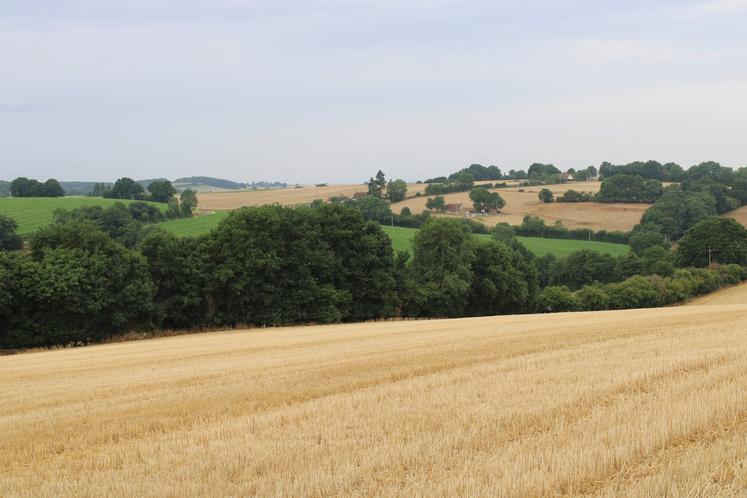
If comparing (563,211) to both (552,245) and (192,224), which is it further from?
(192,224)

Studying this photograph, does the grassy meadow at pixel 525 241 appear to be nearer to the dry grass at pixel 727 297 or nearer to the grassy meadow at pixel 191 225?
the grassy meadow at pixel 191 225

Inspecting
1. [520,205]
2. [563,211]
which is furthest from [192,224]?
[563,211]

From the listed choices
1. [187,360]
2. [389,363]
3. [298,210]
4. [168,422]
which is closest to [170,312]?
[298,210]

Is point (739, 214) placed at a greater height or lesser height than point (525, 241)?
greater

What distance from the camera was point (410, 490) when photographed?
21.8ft

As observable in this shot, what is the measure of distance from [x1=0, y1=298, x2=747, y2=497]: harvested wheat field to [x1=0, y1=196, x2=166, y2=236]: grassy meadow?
10367 cm

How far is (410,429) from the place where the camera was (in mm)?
9172

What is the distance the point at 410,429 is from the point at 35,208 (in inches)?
5198

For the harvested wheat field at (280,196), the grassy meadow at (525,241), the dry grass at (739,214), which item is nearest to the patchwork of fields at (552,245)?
the grassy meadow at (525,241)

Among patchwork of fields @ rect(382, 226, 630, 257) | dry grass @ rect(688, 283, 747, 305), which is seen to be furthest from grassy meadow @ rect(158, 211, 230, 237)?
dry grass @ rect(688, 283, 747, 305)

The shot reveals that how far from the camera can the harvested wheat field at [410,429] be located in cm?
692

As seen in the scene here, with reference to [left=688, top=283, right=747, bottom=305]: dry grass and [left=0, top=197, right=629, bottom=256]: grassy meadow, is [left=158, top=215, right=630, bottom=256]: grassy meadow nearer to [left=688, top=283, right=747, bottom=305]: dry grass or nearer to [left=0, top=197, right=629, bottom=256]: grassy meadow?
[left=0, top=197, right=629, bottom=256]: grassy meadow

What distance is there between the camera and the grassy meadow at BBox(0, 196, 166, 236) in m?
110

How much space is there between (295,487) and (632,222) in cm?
13964
